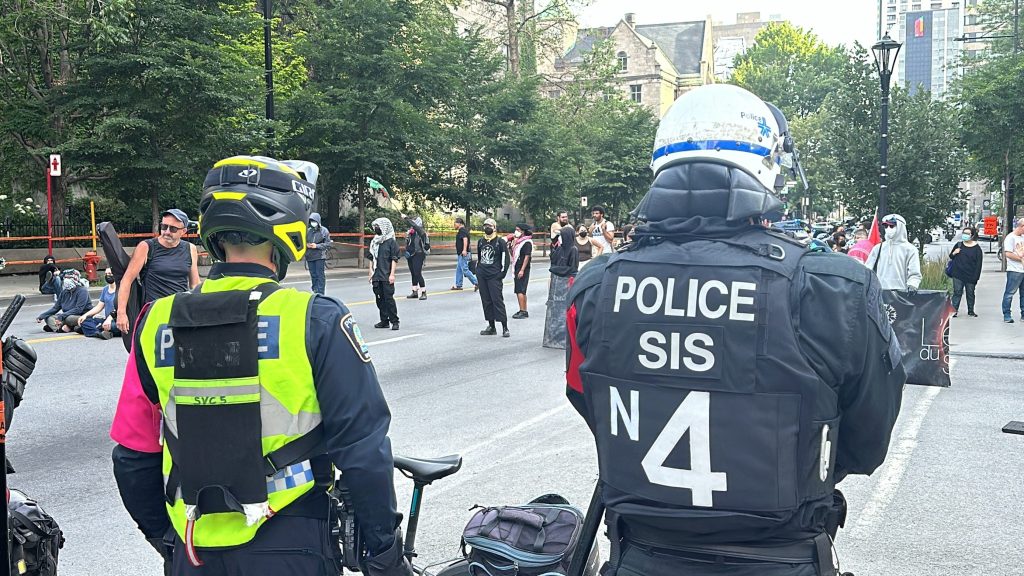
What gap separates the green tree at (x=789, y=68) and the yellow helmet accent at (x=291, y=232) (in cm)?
8582

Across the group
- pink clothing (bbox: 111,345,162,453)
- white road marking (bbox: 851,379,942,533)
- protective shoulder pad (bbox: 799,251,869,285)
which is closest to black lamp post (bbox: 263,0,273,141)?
white road marking (bbox: 851,379,942,533)

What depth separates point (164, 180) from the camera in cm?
2522

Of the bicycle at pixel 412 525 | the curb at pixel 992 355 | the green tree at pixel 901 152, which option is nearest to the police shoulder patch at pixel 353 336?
the bicycle at pixel 412 525

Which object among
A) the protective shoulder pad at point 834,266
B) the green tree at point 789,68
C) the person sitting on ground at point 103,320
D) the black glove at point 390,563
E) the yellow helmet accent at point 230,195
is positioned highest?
the green tree at point 789,68

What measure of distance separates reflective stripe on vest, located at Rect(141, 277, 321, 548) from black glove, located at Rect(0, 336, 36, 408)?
33.9 inches

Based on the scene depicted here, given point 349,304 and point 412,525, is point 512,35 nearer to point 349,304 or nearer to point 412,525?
point 349,304

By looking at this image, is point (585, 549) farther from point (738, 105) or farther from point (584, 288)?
point (738, 105)

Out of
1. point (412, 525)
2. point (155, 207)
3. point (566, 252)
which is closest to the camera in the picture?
point (412, 525)

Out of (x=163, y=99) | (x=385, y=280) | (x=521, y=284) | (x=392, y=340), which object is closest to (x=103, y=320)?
(x=385, y=280)

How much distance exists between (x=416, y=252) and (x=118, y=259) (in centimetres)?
1119

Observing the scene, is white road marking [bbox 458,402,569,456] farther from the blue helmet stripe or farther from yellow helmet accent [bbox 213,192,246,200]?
the blue helmet stripe

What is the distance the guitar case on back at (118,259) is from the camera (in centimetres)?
843

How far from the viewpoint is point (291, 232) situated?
2725 millimetres

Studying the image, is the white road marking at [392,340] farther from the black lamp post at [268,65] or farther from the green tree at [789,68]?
the green tree at [789,68]
